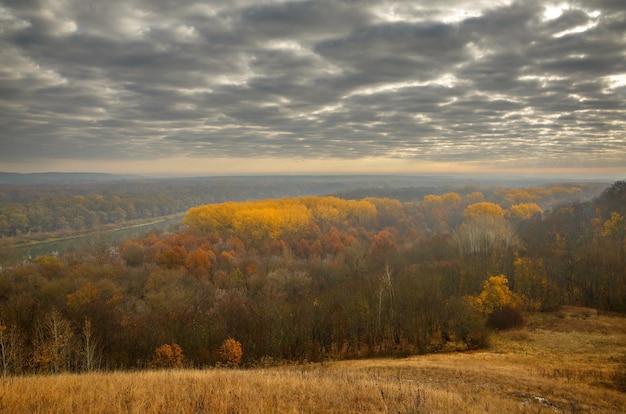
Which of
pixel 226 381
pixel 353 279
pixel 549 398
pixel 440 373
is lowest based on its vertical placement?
pixel 353 279

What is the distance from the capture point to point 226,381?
11914 mm

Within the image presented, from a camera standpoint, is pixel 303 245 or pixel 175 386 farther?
pixel 303 245

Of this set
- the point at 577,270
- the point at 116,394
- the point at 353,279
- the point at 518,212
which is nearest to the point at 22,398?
the point at 116,394

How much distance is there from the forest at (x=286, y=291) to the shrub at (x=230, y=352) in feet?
0.49

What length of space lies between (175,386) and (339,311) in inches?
1370

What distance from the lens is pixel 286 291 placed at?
55219mm

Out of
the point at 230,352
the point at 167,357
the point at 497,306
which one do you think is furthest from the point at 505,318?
the point at 167,357

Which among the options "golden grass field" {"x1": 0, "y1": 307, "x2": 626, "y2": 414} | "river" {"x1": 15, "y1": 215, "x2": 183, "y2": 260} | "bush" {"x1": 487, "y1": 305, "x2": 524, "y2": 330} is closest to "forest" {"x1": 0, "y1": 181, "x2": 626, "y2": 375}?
→ "bush" {"x1": 487, "y1": 305, "x2": 524, "y2": 330}

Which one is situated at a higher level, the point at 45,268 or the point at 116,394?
the point at 116,394

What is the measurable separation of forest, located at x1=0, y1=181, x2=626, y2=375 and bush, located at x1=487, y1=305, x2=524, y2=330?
0.44ft

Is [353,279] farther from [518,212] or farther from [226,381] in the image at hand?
[518,212]

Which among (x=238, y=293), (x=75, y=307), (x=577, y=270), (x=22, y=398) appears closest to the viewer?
(x=22, y=398)

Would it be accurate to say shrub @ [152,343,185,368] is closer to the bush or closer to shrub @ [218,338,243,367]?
shrub @ [218,338,243,367]

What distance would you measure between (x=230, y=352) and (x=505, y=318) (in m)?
30.2
